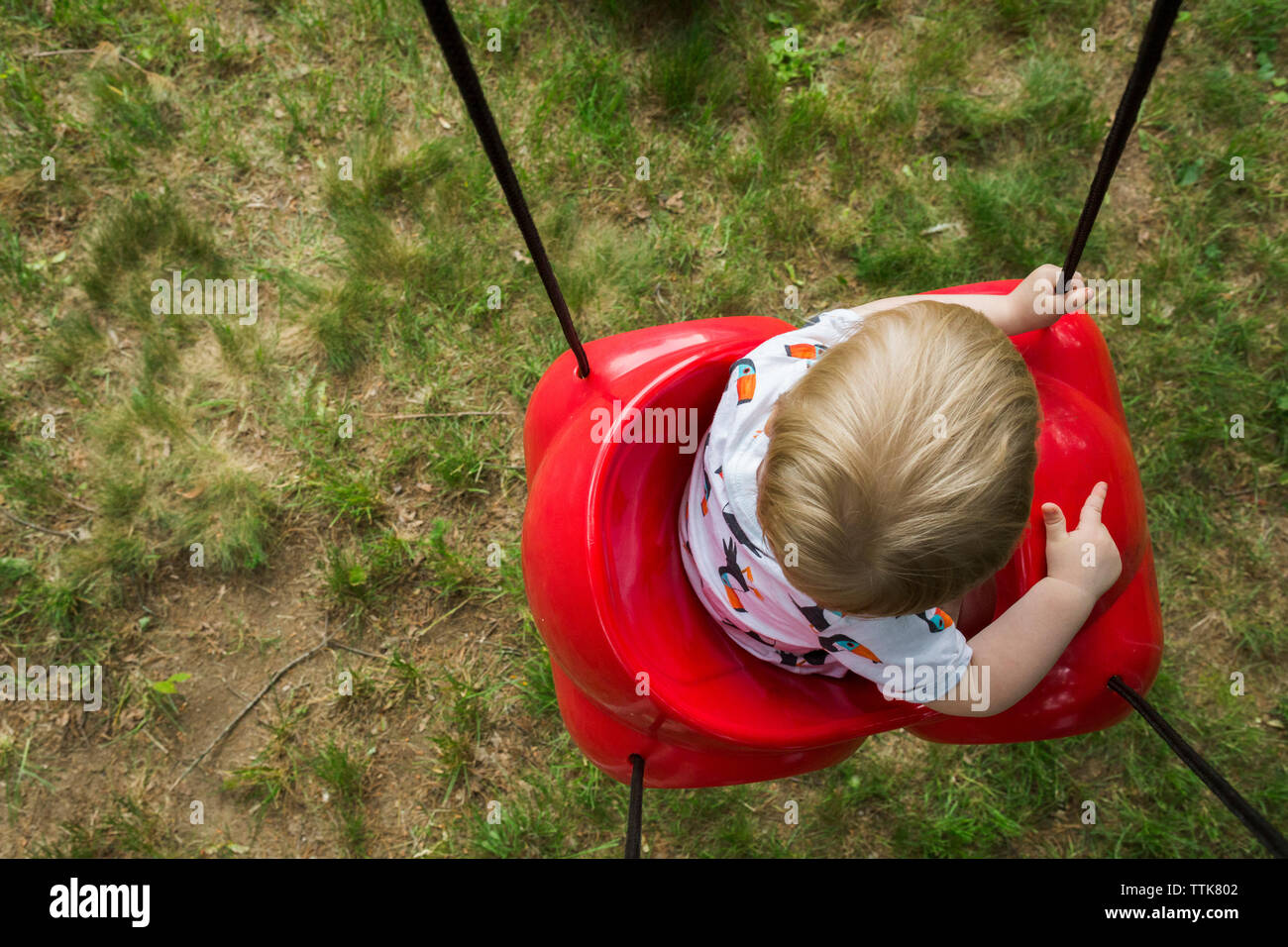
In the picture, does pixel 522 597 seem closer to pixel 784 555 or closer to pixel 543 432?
pixel 543 432

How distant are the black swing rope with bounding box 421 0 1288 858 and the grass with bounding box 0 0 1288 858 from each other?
0.58 metres

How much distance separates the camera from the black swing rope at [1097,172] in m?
0.56

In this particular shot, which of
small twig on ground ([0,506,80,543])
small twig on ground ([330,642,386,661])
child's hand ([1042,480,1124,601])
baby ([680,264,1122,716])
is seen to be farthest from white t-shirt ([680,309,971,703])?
small twig on ground ([0,506,80,543])

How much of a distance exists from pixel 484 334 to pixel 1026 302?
102cm

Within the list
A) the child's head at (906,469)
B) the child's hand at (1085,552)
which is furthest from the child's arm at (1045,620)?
the child's head at (906,469)

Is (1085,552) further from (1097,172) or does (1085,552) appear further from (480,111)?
(480,111)

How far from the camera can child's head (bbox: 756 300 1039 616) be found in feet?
2.50

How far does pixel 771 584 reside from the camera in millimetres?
925

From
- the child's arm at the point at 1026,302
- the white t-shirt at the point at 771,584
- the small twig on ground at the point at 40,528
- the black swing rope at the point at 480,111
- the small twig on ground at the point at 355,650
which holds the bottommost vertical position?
the small twig on ground at the point at 355,650

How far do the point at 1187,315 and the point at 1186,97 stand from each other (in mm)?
477

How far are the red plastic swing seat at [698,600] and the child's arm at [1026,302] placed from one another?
0.12 feet

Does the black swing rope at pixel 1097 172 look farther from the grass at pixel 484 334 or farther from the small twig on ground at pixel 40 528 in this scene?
the small twig on ground at pixel 40 528

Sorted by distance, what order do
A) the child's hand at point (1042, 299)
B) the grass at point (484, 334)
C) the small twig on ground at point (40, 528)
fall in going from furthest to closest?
the small twig on ground at point (40, 528) → the grass at point (484, 334) → the child's hand at point (1042, 299)

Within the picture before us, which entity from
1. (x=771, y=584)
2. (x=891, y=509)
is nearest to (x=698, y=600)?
(x=771, y=584)
